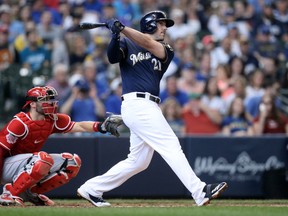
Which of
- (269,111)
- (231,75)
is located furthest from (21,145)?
(231,75)

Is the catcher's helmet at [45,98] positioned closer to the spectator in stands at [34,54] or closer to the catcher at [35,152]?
the catcher at [35,152]

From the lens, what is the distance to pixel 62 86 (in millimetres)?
14930

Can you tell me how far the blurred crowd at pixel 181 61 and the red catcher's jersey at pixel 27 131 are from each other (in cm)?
332

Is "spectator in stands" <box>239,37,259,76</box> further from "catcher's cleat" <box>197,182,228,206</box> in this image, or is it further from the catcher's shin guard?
"catcher's cleat" <box>197,182,228,206</box>

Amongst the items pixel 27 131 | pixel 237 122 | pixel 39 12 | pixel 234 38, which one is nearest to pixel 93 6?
pixel 39 12

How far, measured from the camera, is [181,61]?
16641mm

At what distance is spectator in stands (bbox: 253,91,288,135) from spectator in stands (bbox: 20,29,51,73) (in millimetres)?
4475

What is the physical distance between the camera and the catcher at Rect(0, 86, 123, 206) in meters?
9.47

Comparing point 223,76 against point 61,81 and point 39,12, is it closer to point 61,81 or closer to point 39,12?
point 61,81

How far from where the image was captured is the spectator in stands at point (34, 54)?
1622cm

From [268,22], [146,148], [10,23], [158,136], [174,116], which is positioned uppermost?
[10,23]

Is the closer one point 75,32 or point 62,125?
point 62,125

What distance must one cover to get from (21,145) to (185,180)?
1984 mm

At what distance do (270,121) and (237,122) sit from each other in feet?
1.81
